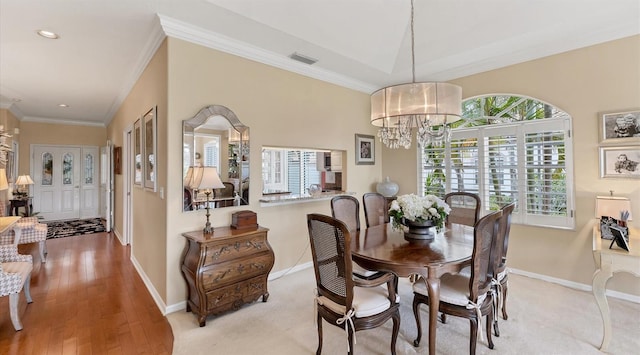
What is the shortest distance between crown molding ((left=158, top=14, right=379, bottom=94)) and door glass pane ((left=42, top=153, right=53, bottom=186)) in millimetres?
7371

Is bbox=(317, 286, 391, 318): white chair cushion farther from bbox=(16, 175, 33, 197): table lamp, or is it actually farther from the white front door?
the white front door

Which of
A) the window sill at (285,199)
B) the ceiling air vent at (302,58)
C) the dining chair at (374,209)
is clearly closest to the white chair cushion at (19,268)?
the window sill at (285,199)

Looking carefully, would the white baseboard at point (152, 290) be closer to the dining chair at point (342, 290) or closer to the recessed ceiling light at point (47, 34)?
the dining chair at point (342, 290)

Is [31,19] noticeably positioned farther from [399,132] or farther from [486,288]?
[486,288]

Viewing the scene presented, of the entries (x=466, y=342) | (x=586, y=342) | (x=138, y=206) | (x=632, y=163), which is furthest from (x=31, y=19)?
(x=632, y=163)

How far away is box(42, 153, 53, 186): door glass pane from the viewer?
739 cm

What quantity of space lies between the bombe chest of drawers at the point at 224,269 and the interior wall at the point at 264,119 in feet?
0.87

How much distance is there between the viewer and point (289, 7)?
273 centimetres

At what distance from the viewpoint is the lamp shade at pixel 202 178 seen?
2.76 m

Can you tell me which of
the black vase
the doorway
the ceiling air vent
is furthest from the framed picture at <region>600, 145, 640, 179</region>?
the doorway

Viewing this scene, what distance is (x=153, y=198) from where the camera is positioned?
10.6 ft

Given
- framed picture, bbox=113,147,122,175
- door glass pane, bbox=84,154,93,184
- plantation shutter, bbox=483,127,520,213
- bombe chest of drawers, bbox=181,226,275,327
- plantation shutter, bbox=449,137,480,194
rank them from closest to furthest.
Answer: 1. bombe chest of drawers, bbox=181,226,275,327
2. plantation shutter, bbox=483,127,520,213
3. plantation shutter, bbox=449,137,480,194
4. framed picture, bbox=113,147,122,175
5. door glass pane, bbox=84,154,93,184

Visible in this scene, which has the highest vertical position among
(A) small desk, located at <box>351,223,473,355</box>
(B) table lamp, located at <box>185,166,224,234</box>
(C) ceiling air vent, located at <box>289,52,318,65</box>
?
(C) ceiling air vent, located at <box>289,52,318,65</box>

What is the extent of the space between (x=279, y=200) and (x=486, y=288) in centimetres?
232
